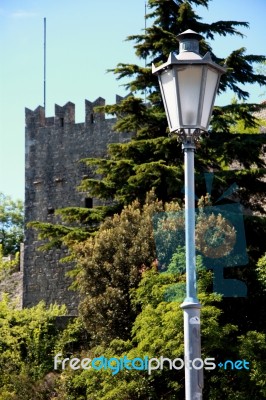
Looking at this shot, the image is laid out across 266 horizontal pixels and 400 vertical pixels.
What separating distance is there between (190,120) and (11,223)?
5250 cm

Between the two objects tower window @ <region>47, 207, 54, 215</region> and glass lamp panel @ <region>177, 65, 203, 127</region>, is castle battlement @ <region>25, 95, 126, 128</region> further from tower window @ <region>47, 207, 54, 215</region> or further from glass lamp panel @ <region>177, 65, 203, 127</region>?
glass lamp panel @ <region>177, 65, 203, 127</region>

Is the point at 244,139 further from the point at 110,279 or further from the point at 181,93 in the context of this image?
the point at 181,93

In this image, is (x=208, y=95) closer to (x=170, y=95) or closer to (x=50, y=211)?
(x=170, y=95)

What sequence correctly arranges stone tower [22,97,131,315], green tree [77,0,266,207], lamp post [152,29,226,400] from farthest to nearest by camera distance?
stone tower [22,97,131,315] → green tree [77,0,266,207] → lamp post [152,29,226,400]

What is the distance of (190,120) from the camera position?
26.4ft

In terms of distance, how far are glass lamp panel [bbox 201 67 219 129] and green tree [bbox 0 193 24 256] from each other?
47.3 m

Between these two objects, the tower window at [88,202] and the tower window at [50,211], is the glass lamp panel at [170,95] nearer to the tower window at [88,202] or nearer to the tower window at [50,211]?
the tower window at [88,202]

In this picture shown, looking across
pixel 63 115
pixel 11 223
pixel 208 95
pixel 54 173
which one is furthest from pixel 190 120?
pixel 11 223

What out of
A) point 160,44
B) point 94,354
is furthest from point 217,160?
point 94,354

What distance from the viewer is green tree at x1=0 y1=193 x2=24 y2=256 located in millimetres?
56531

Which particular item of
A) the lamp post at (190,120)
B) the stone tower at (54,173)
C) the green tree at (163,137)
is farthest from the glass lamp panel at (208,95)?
the stone tower at (54,173)

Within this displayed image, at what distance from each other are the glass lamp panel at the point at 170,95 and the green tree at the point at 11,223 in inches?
1861

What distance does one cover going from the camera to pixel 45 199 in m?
33.4

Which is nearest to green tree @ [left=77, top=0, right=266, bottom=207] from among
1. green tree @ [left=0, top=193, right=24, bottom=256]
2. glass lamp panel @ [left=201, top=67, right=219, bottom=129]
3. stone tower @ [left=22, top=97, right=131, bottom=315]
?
stone tower @ [left=22, top=97, right=131, bottom=315]
